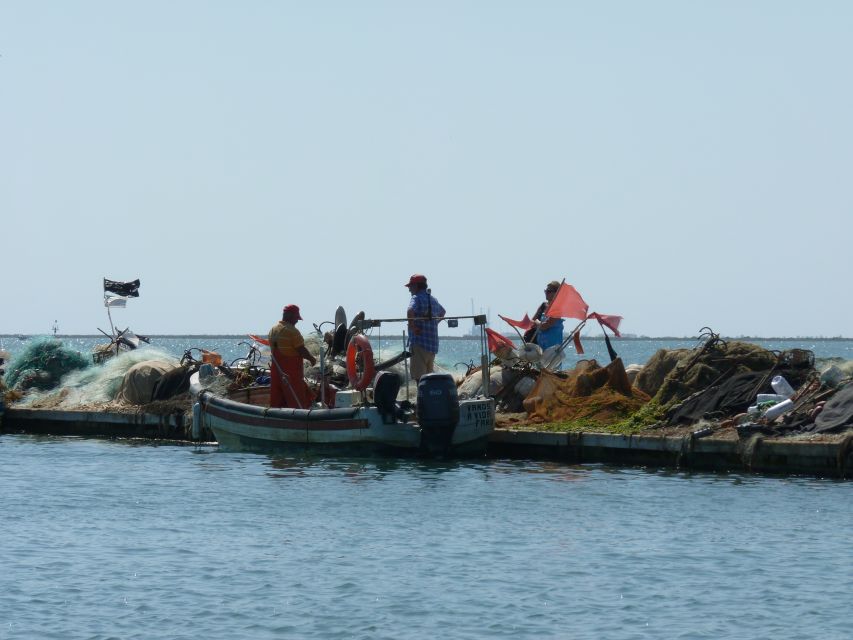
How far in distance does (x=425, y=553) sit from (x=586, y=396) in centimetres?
754

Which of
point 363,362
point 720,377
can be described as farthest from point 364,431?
point 720,377

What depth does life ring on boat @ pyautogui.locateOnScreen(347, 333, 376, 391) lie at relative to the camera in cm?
2053

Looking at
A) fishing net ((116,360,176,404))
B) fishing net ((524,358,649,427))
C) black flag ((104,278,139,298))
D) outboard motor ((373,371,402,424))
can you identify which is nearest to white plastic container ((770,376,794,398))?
fishing net ((524,358,649,427))

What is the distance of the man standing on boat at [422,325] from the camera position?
2058cm

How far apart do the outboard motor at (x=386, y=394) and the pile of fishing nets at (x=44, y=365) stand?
12796 millimetres

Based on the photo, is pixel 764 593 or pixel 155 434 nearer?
pixel 764 593

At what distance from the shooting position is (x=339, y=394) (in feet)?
69.1

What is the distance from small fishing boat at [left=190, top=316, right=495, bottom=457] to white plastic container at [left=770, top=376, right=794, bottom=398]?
385 cm

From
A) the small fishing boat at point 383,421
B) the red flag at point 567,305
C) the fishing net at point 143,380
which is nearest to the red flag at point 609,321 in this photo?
the red flag at point 567,305

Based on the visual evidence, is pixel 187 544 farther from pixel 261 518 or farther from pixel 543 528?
pixel 543 528

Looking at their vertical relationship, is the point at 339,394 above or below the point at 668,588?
above

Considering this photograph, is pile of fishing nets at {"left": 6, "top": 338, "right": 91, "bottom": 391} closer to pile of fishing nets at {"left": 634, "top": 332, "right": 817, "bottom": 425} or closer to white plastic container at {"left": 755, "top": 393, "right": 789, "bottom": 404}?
pile of fishing nets at {"left": 634, "top": 332, "right": 817, "bottom": 425}

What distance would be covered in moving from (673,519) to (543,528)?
147 centimetres

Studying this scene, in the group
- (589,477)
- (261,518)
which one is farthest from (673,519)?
(261,518)
